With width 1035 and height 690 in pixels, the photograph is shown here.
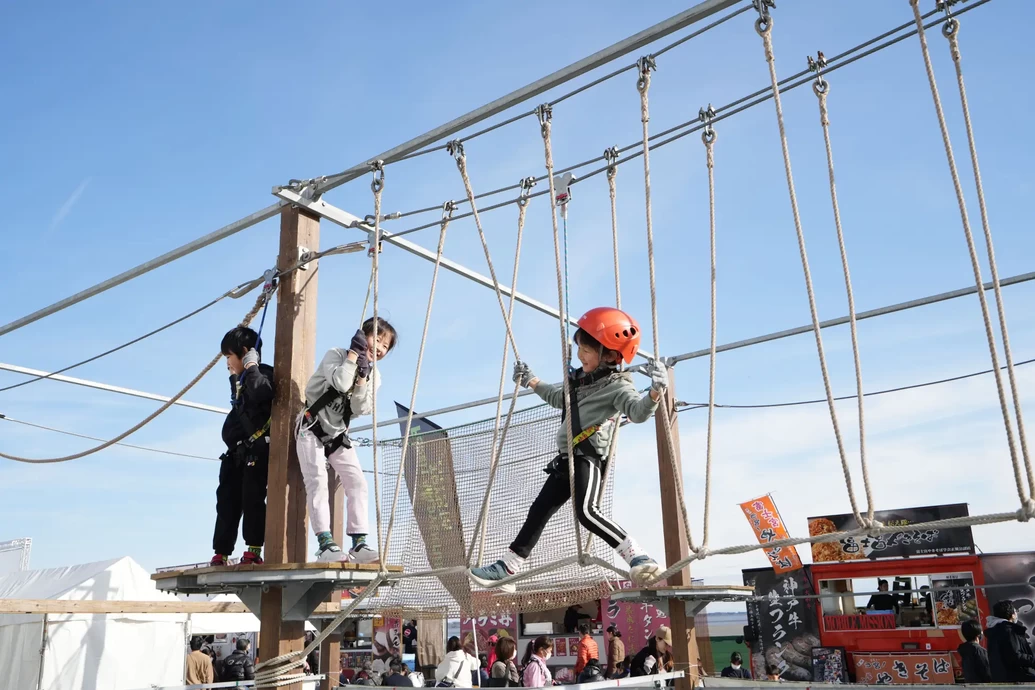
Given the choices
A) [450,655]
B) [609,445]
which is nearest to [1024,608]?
[450,655]

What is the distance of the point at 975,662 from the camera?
5902mm

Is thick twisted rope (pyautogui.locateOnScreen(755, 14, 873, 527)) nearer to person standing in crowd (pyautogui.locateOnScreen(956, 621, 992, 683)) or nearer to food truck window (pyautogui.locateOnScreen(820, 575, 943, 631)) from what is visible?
person standing in crowd (pyautogui.locateOnScreen(956, 621, 992, 683))

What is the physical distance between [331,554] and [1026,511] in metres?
2.72

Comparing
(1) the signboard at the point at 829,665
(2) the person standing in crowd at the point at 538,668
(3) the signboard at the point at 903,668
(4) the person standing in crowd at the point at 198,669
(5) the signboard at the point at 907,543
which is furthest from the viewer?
(1) the signboard at the point at 829,665

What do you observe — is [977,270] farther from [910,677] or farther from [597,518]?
[910,677]

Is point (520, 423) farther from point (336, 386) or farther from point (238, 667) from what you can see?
point (238, 667)

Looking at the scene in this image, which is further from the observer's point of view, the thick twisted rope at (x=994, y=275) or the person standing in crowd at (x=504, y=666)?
the person standing in crowd at (x=504, y=666)

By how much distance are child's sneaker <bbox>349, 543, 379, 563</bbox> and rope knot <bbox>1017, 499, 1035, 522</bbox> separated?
2664mm

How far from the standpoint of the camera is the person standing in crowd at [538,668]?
6.36 meters

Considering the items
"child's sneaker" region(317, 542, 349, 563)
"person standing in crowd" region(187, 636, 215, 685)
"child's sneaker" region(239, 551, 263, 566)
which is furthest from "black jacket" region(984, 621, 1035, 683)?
"person standing in crowd" region(187, 636, 215, 685)

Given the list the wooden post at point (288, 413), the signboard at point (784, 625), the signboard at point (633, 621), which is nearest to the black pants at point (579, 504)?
the wooden post at point (288, 413)

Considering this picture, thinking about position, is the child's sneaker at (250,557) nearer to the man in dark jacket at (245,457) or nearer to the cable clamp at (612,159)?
the man in dark jacket at (245,457)

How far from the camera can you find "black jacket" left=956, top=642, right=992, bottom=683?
5.89 metres

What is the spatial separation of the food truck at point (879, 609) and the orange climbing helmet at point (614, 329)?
8.01m
